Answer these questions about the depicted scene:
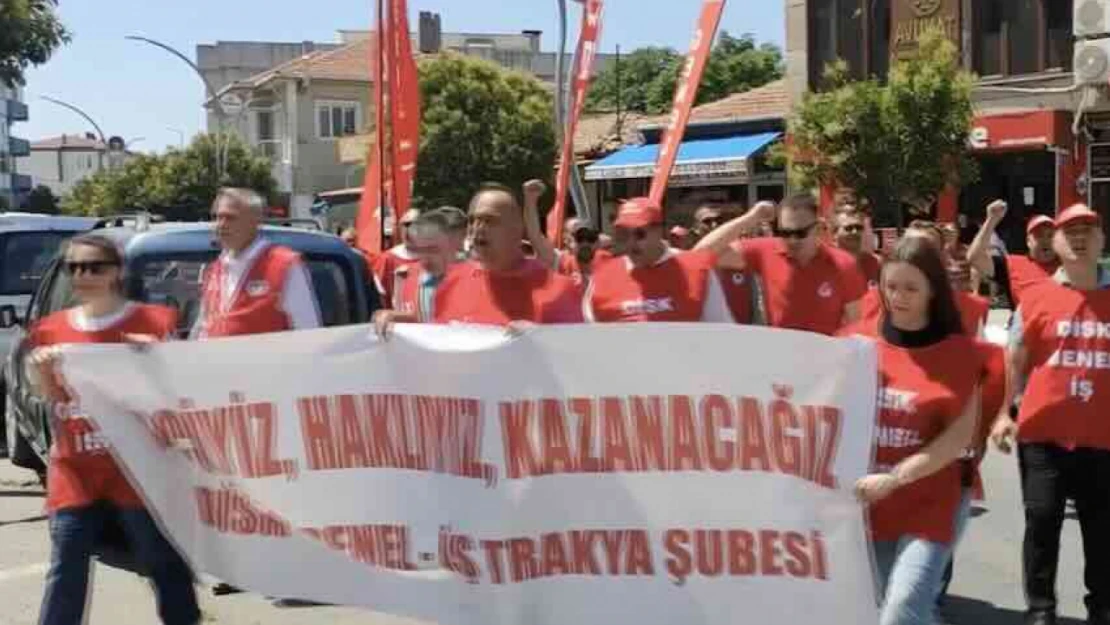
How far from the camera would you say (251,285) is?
6418 millimetres

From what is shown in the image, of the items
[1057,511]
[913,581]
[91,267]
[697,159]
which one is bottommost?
[1057,511]

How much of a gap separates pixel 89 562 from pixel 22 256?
8.02 meters

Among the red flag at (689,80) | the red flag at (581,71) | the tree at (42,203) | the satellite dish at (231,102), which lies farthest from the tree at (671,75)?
the red flag at (689,80)

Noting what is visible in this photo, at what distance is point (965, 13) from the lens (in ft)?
88.4

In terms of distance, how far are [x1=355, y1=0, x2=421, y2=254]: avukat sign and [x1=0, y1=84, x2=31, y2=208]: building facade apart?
87662mm

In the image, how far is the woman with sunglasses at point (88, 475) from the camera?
5.23 meters

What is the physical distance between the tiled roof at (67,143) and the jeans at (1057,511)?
169 metres

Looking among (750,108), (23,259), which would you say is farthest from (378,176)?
(750,108)

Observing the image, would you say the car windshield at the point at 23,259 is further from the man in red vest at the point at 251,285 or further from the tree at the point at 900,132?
the tree at the point at 900,132

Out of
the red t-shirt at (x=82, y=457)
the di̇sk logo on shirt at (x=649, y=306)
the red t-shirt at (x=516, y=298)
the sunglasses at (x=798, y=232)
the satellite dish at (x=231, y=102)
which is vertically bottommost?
the red t-shirt at (x=82, y=457)

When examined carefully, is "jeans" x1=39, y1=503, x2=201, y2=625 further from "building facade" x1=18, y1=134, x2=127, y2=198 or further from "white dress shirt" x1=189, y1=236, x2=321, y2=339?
"building facade" x1=18, y1=134, x2=127, y2=198

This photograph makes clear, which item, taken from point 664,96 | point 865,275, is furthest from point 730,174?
point 664,96

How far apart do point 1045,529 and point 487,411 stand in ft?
7.85

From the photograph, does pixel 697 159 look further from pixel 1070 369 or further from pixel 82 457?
pixel 82 457
